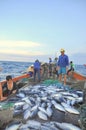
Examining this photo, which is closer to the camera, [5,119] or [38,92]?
[5,119]

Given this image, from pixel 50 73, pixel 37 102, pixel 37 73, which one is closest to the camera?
pixel 37 102

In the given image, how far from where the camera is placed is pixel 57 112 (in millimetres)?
7469

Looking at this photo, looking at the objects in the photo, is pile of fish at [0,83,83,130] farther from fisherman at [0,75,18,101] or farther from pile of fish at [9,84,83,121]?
fisherman at [0,75,18,101]

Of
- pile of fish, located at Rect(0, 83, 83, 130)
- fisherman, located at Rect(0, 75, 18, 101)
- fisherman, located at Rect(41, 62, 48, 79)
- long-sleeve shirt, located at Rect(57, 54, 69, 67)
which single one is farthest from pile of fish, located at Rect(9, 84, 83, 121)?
fisherman, located at Rect(41, 62, 48, 79)

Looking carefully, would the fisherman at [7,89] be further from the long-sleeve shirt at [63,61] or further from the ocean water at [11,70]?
the long-sleeve shirt at [63,61]

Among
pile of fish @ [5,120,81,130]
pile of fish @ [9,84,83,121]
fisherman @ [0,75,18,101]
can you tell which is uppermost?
fisherman @ [0,75,18,101]

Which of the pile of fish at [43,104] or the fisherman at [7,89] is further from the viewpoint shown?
the fisherman at [7,89]

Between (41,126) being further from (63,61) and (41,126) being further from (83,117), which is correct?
(63,61)

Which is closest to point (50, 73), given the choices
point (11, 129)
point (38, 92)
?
point (38, 92)

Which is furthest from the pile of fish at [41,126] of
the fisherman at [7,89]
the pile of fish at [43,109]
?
the fisherman at [7,89]

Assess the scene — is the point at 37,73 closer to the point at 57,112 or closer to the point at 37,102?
the point at 37,102

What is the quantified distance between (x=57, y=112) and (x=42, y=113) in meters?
0.44

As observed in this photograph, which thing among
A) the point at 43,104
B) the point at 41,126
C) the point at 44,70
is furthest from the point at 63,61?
the point at 41,126

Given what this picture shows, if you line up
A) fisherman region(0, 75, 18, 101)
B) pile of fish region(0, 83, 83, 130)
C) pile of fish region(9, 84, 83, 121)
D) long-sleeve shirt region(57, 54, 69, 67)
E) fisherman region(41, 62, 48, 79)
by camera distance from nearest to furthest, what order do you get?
pile of fish region(0, 83, 83, 130), pile of fish region(9, 84, 83, 121), fisherman region(0, 75, 18, 101), long-sleeve shirt region(57, 54, 69, 67), fisherman region(41, 62, 48, 79)
